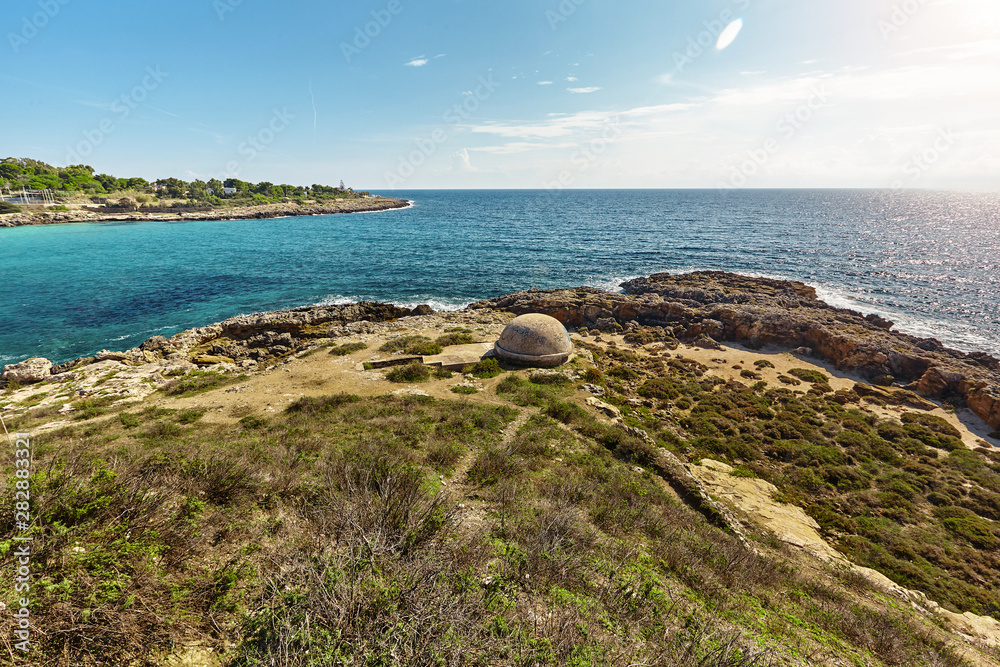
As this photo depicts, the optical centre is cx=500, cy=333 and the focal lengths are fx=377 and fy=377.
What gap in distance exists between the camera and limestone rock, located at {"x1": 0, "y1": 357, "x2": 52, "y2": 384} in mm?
17797

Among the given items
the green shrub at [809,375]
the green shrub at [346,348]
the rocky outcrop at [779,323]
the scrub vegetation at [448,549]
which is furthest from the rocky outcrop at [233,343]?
the green shrub at [809,375]

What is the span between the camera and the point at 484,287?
41.8 metres

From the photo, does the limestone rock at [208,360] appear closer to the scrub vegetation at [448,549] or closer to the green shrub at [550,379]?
the scrub vegetation at [448,549]

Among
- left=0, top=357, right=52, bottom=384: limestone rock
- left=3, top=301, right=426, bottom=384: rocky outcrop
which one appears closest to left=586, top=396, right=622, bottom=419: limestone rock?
left=3, top=301, right=426, bottom=384: rocky outcrop

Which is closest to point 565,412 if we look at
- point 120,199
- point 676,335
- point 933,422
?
point 933,422

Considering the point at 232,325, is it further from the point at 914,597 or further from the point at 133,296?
the point at 914,597

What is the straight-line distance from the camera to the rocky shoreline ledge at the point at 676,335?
756 inches

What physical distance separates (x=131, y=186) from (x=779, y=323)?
17043 cm

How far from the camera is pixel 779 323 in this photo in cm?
2831

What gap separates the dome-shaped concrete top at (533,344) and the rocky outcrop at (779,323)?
40.5ft

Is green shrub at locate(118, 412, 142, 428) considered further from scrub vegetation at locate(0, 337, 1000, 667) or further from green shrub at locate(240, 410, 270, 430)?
green shrub at locate(240, 410, 270, 430)

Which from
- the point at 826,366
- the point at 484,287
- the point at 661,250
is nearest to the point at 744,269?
the point at 661,250

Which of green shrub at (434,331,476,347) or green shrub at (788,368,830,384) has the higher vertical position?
green shrub at (434,331,476,347)

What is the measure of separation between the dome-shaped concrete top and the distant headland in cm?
11283
